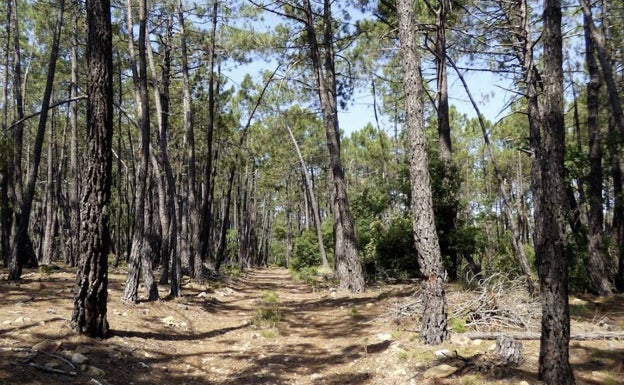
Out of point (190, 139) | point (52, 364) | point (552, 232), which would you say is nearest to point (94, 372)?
point (52, 364)

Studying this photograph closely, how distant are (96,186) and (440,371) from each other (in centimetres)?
490

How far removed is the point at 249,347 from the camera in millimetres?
7090

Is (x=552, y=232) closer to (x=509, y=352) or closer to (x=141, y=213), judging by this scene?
(x=509, y=352)

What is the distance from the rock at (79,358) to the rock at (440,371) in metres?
3.85

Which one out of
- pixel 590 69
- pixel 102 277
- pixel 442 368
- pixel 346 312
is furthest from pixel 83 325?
pixel 590 69

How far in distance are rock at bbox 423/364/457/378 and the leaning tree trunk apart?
88cm

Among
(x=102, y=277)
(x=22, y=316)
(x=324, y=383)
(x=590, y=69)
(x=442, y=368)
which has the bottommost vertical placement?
(x=324, y=383)

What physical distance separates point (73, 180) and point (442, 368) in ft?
54.0

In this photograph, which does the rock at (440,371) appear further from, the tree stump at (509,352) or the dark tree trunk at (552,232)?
the dark tree trunk at (552,232)

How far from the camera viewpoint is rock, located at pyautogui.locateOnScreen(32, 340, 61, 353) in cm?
485

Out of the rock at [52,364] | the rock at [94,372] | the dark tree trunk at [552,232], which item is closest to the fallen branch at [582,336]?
the dark tree trunk at [552,232]

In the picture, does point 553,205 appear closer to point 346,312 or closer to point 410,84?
point 410,84

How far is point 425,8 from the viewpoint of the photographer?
1340 centimetres

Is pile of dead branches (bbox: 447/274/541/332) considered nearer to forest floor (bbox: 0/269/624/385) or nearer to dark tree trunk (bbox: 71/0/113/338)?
forest floor (bbox: 0/269/624/385)
